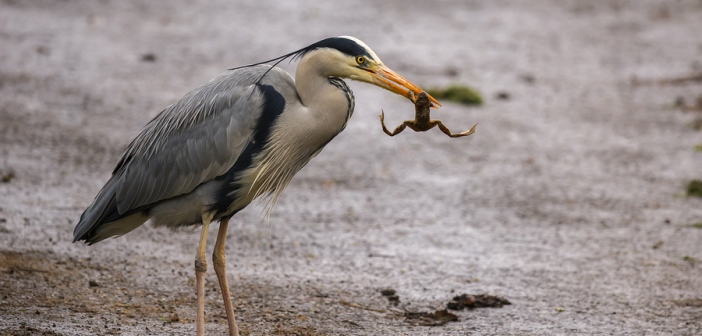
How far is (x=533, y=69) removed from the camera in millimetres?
13352

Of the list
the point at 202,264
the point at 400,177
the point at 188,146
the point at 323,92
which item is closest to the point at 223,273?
the point at 202,264

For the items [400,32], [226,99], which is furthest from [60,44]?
[226,99]

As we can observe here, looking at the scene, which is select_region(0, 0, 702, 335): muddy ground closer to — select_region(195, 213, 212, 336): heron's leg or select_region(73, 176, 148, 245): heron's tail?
select_region(195, 213, 212, 336): heron's leg

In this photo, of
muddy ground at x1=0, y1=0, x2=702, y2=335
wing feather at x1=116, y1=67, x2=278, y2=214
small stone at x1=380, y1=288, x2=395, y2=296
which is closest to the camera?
wing feather at x1=116, y1=67, x2=278, y2=214

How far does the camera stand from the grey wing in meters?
5.71

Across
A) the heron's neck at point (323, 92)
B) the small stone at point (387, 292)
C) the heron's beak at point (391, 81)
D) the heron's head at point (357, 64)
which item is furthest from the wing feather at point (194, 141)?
the small stone at point (387, 292)

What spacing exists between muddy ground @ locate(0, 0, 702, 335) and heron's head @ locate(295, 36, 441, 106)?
1684 mm

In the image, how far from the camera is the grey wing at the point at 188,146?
5.71 meters

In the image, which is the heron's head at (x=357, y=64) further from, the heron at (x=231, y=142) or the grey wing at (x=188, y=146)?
the grey wing at (x=188, y=146)

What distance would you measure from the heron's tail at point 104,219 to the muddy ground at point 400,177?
477 mm

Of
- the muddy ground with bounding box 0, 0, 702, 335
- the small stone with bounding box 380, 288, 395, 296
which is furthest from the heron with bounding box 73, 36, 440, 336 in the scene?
the small stone with bounding box 380, 288, 395, 296

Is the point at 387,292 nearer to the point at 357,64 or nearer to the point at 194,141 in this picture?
the point at 194,141

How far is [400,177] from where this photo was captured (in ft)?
31.5

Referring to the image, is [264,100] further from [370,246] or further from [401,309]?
[370,246]
